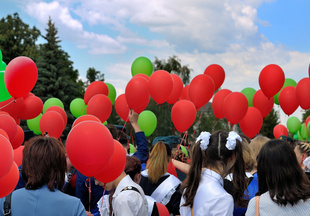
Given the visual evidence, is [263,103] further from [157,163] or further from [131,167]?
[131,167]

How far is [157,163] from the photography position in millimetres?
3732

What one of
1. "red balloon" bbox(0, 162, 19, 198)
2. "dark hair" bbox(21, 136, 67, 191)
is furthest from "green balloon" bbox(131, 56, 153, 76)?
"dark hair" bbox(21, 136, 67, 191)

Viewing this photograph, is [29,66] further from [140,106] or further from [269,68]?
[269,68]

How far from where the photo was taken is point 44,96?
2278 cm

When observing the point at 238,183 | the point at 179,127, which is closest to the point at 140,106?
the point at 179,127

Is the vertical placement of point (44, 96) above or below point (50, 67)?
below

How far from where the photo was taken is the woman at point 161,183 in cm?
364

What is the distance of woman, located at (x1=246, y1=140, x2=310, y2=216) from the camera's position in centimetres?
214

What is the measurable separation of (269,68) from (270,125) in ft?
131

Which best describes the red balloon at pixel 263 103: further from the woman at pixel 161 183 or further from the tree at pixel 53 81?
the tree at pixel 53 81

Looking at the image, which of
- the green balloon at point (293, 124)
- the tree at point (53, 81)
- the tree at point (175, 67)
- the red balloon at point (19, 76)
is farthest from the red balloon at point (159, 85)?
the tree at point (175, 67)

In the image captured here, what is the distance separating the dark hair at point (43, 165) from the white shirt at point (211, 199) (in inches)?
36.6

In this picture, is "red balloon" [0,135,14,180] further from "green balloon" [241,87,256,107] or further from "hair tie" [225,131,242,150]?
"green balloon" [241,87,256,107]

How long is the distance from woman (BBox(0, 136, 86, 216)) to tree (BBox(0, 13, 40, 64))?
25.0 metres
